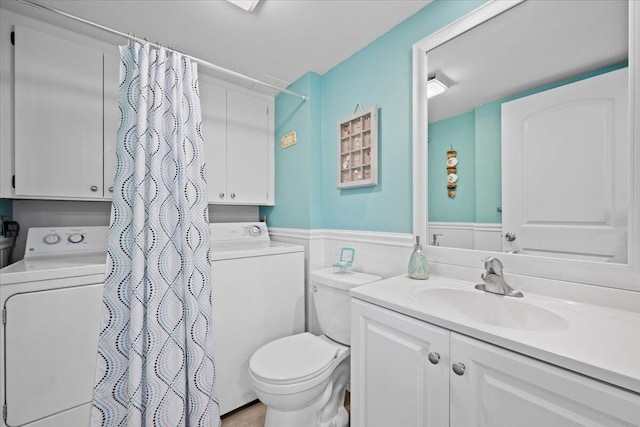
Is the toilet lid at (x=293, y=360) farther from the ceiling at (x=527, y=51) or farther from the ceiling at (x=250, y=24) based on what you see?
the ceiling at (x=250, y=24)

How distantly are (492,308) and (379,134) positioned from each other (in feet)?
3.77

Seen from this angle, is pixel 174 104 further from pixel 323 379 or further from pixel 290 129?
pixel 323 379

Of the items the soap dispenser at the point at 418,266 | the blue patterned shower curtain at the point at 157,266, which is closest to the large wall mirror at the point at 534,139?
the soap dispenser at the point at 418,266

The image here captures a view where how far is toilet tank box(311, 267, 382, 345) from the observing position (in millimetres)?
1485

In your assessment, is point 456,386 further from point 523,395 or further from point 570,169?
point 570,169

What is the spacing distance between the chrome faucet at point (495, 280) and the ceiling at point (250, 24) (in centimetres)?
141

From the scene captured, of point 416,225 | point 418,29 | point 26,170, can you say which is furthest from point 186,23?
point 416,225

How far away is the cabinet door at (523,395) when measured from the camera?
58 cm

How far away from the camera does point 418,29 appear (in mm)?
1459

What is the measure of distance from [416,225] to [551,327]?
700mm

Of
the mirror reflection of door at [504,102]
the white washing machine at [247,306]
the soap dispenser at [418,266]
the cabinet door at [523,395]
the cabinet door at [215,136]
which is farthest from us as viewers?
the cabinet door at [215,136]

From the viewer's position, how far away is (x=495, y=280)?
43.3 inches

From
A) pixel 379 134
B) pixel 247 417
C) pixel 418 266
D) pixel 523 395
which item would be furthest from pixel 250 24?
pixel 247 417

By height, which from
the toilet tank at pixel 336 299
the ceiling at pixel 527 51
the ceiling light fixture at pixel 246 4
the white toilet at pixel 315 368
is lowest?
the white toilet at pixel 315 368
